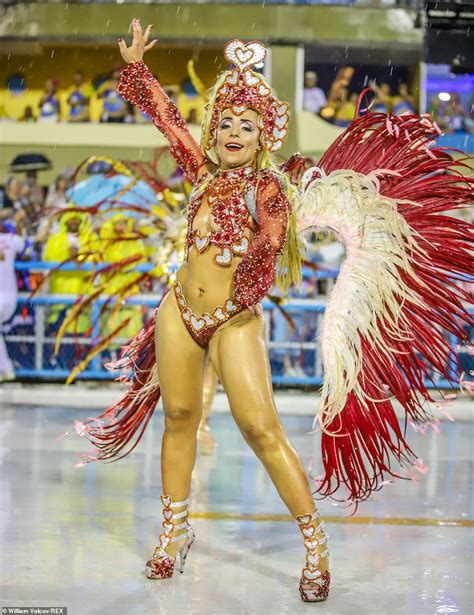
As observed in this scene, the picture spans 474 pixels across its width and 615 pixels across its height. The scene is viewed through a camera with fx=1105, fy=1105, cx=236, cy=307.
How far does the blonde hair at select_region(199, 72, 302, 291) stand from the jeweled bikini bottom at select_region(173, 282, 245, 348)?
0.32 meters

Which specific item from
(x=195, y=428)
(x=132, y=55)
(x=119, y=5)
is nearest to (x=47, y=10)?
(x=119, y=5)

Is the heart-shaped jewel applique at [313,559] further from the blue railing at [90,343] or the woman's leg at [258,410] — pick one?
the blue railing at [90,343]

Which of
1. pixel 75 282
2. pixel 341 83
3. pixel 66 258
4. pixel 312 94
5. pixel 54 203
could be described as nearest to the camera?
pixel 66 258

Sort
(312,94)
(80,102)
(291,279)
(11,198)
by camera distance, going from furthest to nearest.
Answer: (80,102) → (312,94) → (11,198) → (291,279)

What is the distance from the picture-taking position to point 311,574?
347 cm

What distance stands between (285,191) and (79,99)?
8777 millimetres

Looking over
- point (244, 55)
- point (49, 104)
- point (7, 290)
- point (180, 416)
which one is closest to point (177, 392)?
point (180, 416)

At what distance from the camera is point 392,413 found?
375cm

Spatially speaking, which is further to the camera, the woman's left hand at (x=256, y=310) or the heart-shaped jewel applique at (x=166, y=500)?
the heart-shaped jewel applique at (x=166, y=500)

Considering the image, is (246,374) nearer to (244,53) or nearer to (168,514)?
(168,514)

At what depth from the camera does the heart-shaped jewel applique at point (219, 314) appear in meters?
3.57

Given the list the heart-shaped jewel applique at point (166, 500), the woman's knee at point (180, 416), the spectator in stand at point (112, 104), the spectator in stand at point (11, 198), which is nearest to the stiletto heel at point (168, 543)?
the heart-shaped jewel applique at point (166, 500)

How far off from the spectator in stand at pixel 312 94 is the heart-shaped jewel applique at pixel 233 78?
761 cm

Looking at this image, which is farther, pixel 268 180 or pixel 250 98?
pixel 250 98
